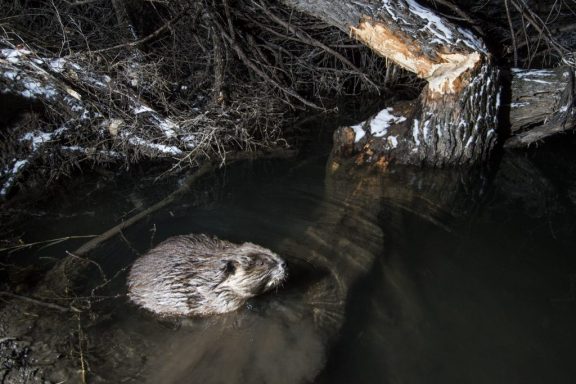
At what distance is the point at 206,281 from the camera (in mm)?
3018

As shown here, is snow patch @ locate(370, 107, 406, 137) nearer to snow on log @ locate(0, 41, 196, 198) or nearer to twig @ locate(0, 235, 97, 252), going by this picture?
snow on log @ locate(0, 41, 196, 198)

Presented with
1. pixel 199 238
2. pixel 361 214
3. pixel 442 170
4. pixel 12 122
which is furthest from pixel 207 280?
pixel 12 122

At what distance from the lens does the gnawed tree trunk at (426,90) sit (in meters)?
4.32

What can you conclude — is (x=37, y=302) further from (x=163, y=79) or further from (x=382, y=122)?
(x=382, y=122)

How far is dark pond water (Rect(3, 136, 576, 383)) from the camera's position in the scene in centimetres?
261

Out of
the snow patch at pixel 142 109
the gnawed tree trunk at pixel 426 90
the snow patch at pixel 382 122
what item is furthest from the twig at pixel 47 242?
the snow patch at pixel 382 122

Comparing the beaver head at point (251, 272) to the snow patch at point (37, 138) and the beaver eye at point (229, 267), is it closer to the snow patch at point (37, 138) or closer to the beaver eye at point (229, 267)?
the beaver eye at point (229, 267)

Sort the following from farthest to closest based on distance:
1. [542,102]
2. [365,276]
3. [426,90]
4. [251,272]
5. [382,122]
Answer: [382,122] → [542,102] → [426,90] → [365,276] → [251,272]

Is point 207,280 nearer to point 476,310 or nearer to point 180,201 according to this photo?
point 180,201

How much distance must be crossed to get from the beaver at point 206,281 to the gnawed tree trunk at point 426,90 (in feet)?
7.17

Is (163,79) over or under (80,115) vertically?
over

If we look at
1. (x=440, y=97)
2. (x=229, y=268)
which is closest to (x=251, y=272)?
(x=229, y=268)

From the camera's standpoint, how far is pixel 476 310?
293cm

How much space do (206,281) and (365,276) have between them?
111cm
